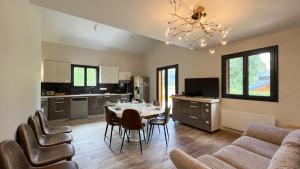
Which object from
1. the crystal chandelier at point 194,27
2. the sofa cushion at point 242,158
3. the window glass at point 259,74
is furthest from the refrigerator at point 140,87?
the sofa cushion at point 242,158

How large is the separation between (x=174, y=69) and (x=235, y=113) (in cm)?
278

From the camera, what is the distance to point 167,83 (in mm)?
6391

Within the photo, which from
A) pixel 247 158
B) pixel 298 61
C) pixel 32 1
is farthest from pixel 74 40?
pixel 298 61

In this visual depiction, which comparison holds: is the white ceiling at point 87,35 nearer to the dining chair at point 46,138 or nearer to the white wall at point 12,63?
the white wall at point 12,63

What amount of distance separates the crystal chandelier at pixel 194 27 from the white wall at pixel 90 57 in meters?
3.76

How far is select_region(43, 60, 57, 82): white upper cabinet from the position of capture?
5.11 m

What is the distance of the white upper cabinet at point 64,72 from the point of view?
5366mm

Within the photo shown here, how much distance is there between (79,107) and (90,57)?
2.10 meters

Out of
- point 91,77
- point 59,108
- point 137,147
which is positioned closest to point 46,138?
point 137,147

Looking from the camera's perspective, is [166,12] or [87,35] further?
[87,35]

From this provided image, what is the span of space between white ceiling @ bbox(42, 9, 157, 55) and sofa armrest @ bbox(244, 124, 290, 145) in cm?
503

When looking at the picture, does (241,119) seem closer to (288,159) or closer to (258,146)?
(258,146)

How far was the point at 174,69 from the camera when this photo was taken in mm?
6000

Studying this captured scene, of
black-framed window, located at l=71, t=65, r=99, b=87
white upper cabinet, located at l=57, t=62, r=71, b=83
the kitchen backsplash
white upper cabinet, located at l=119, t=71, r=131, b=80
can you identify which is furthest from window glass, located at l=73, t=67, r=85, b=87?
white upper cabinet, located at l=119, t=71, r=131, b=80
